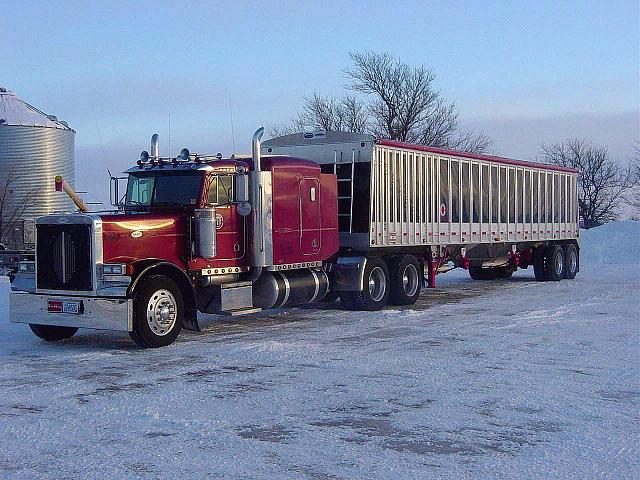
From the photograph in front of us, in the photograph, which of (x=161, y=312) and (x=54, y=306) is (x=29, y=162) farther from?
(x=161, y=312)

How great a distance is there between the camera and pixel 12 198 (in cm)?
4528

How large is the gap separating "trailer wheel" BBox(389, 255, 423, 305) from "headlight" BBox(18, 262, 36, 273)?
752cm

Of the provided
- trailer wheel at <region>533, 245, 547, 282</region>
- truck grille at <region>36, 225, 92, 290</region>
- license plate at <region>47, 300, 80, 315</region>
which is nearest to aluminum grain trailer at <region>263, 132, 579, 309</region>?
trailer wheel at <region>533, 245, 547, 282</region>

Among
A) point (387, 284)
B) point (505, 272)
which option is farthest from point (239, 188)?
point (505, 272)

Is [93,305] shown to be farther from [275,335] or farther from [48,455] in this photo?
[48,455]

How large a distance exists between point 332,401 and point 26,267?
19.6 feet

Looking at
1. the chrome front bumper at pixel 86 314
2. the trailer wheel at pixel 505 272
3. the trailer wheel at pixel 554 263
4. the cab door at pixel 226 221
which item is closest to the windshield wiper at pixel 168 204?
the cab door at pixel 226 221

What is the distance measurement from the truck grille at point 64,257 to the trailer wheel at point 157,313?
30.1 inches

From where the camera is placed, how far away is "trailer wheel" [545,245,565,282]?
24.6 metres

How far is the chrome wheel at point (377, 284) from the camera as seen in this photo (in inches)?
663

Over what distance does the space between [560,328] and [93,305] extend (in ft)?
23.7

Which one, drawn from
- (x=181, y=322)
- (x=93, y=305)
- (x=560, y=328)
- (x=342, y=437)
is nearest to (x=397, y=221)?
(x=560, y=328)

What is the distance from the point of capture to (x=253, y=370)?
10242 mm

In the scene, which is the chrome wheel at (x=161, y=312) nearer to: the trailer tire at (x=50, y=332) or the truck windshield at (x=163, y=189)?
the trailer tire at (x=50, y=332)
